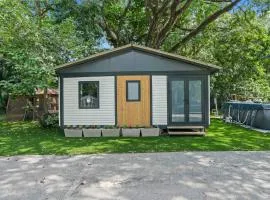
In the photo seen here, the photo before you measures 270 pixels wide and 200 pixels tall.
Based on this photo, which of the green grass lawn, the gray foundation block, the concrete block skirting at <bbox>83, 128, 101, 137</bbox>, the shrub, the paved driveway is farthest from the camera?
the shrub

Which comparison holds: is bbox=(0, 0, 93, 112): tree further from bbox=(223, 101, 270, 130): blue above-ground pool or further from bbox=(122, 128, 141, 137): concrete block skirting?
bbox=(223, 101, 270, 130): blue above-ground pool

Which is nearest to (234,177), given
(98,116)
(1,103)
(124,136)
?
(124,136)

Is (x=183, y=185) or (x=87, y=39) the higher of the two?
(x=87, y=39)

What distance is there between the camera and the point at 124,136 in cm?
1277

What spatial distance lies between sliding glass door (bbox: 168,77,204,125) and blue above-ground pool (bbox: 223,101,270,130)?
309 centimetres

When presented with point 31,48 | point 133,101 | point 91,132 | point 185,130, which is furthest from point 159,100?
point 31,48

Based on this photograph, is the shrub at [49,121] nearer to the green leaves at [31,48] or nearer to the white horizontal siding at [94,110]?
the green leaves at [31,48]

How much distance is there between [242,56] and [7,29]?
54.7ft

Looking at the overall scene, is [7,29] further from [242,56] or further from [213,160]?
[242,56]

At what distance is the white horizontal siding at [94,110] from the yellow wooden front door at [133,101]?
0.32 metres

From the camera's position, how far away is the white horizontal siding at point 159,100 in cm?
1341

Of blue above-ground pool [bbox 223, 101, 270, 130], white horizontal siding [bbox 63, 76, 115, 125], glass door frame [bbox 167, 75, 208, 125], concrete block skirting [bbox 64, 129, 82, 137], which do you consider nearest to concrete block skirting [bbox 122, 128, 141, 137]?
white horizontal siding [bbox 63, 76, 115, 125]

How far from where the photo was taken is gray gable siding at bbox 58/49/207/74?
13367 millimetres

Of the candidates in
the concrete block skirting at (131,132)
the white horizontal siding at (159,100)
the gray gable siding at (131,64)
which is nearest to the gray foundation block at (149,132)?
the concrete block skirting at (131,132)
